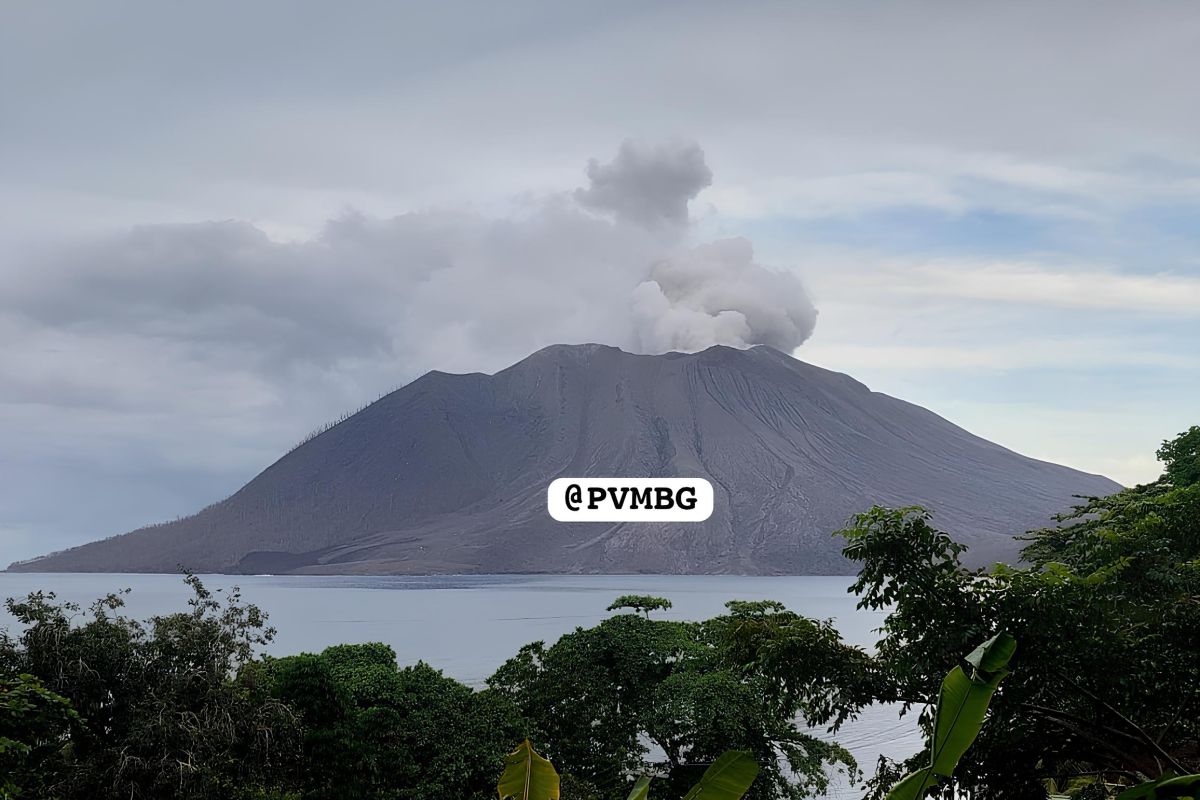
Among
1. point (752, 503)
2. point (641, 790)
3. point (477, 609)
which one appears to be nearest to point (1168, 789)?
point (641, 790)

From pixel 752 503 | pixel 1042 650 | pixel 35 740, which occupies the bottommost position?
pixel 35 740

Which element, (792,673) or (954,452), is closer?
(792,673)

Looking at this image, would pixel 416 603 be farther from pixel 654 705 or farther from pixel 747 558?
pixel 654 705

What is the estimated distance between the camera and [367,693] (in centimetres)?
1619

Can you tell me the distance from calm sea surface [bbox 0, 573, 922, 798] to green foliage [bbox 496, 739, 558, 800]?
31975mm

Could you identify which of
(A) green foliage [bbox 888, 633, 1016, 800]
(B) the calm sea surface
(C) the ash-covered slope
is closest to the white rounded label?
(A) green foliage [bbox 888, 633, 1016, 800]

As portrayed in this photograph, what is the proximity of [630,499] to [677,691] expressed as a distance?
8.23m

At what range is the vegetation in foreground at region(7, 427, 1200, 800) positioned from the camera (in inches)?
319

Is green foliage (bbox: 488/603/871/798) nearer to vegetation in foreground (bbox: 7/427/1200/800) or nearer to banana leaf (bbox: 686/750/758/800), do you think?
vegetation in foreground (bbox: 7/427/1200/800)

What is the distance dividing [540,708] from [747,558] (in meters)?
158

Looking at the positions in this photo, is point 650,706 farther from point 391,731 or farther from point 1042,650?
point 1042,650

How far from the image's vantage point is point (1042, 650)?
7973mm

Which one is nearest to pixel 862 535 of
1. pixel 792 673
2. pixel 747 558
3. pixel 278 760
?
pixel 792 673

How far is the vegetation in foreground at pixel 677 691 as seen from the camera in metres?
8.09
